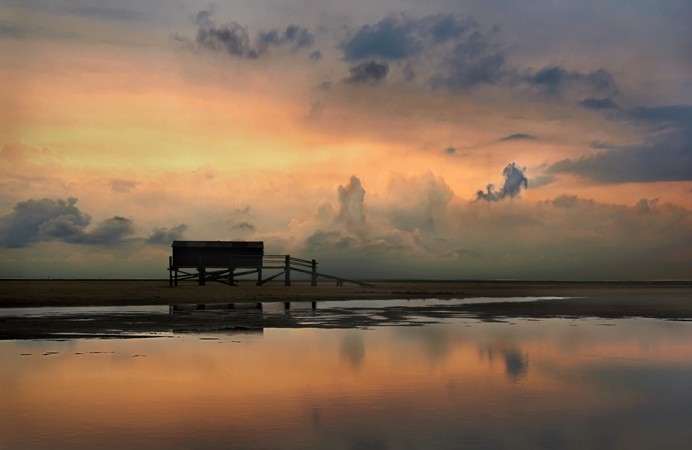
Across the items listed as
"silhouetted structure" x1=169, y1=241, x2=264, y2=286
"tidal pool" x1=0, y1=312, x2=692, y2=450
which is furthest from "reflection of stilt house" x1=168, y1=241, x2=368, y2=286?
"tidal pool" x1=0, y1=312, x2=692, y2=450

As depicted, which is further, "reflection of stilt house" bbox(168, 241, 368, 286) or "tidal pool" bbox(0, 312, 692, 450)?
"reflection of stilt house" bbox(168, 241, 368, 286)

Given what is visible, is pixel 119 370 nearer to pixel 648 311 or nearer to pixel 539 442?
pixel 539 442

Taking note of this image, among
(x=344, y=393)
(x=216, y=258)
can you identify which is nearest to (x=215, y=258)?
(x=216, y=258)

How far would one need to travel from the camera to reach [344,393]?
1498cm

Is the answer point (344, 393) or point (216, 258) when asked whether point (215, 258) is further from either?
point (344, 393)

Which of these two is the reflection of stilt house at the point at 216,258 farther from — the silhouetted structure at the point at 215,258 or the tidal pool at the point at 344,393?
the tidal pool at the point at 344,393

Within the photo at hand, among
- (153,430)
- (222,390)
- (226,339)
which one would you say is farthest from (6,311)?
(153,430)

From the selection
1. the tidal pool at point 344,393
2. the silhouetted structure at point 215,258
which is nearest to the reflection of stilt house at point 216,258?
the silhouetted structure at point 215,258

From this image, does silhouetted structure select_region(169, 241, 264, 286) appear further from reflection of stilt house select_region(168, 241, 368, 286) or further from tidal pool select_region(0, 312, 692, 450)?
tidal pool select_region(0, 312, 692, 450)

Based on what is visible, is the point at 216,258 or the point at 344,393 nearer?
the point at 344,393

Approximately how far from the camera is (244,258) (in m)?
69.6

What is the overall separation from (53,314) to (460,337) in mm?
21027

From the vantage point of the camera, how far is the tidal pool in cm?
1113

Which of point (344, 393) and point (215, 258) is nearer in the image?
point (344, 393)
